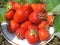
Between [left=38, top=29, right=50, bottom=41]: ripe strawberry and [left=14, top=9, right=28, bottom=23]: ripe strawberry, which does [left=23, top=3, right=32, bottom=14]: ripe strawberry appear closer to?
[left=14, top=9, right=28, bottom=23]: ripe strawberry

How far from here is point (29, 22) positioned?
3.46 feet

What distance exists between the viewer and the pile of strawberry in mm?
1015

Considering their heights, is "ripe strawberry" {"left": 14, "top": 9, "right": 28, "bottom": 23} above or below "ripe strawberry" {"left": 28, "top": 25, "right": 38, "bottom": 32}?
above

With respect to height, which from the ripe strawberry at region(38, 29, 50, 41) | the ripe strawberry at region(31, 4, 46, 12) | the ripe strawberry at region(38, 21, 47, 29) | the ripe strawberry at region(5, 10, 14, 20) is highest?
the ripe strawberry at region(31, 4, 46, 12)

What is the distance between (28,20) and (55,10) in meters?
0.40

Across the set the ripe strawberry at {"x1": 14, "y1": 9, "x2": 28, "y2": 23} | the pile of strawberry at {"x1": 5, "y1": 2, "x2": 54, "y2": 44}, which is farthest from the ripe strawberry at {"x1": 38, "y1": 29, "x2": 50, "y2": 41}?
the ripe strawberry at {"x1": 14, "y1": 9, "x2": 28, "y2": 23}

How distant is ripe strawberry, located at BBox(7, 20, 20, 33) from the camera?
1.05 m

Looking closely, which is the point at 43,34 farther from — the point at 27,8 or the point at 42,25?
the point at 27,8

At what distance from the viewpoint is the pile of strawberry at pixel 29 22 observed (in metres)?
1.02

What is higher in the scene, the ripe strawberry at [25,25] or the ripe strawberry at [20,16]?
the ripe strawberry at [20,16]

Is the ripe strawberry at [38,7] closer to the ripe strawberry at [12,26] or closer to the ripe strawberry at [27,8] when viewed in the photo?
the ripe strawberry at [27,8]

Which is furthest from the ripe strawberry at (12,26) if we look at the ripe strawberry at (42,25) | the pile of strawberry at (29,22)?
the ripe strawberry at (42,25)

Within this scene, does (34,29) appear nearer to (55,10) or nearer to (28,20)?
(28,20)

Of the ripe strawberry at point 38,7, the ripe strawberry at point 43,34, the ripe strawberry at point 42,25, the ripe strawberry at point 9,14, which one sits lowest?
the ripe strawberry at point 43,34
